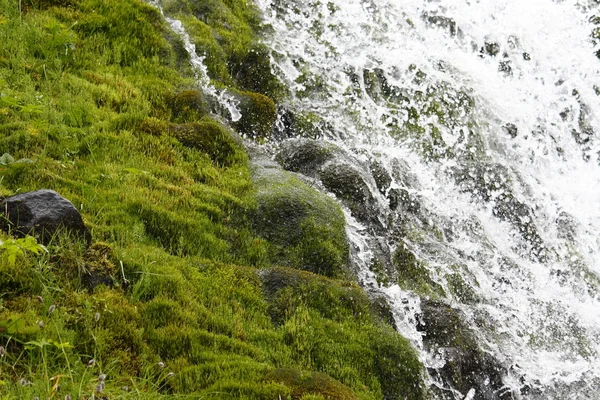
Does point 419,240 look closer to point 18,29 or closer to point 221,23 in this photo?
point 221,23

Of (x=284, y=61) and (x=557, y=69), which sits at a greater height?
(x=557, y=69)

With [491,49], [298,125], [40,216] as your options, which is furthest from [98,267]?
[491,49]

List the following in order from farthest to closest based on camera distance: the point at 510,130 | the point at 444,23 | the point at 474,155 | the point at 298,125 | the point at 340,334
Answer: the point at 444,23 < the point at 510,130 < the point at 474,155 < the point at 298,125 < the point at 340,334

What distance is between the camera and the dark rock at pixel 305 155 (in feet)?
34.4

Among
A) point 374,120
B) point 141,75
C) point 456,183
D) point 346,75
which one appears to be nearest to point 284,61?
point 346,75

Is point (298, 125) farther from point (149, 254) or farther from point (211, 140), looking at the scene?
point (149, 254)

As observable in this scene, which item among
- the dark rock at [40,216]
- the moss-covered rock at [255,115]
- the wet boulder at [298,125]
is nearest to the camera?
the dark rock at [40,216]

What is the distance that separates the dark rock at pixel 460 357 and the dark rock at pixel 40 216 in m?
4.65

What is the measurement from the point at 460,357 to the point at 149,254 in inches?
167

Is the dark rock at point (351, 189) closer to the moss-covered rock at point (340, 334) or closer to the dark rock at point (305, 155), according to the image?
the dark rock at point (305, 155)

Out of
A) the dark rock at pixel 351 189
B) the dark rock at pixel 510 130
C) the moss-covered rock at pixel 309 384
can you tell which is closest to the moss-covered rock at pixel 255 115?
the dark rock at pixel 351 189

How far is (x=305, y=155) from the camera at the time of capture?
418 inches

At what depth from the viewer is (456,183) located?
42.3ft

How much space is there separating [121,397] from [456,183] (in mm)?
9846
